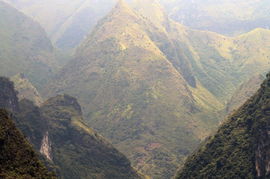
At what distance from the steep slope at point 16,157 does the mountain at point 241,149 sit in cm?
7040

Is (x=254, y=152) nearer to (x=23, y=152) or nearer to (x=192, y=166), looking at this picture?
(x=192, y=166)

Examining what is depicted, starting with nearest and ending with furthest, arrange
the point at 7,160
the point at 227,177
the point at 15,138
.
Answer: the point at 7,160 → the point at 15,138 → the point at 227,177

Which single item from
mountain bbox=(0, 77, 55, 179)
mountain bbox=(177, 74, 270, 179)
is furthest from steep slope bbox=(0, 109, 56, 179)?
mountain bbox=(177, 74, 270, 179)

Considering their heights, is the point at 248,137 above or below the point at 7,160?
below

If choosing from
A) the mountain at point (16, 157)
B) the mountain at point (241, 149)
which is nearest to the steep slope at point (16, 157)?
the mountain at point (16, 157)

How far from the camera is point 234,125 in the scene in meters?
194

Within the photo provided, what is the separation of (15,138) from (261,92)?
96226 millimetres

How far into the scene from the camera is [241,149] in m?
177

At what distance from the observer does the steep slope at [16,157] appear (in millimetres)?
115750

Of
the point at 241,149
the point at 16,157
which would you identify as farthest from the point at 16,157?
the point at 241,149

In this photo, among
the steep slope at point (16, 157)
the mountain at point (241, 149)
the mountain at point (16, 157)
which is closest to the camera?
the steep slope at point (16, 157)

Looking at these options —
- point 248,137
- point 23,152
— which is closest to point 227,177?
point 248,137

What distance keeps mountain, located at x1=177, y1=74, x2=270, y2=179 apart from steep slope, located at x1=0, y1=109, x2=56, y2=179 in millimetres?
70398

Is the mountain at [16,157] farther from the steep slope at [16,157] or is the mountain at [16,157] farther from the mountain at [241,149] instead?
the mountain at [241,149]
